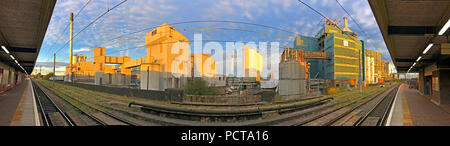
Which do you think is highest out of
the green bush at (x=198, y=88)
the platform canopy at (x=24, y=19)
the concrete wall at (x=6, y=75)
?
the platform canopy at (x=24, y=19)

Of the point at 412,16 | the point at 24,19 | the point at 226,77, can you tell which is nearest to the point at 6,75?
the point at 24,19

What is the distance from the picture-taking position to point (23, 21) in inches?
250

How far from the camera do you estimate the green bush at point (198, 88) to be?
10.6 metres

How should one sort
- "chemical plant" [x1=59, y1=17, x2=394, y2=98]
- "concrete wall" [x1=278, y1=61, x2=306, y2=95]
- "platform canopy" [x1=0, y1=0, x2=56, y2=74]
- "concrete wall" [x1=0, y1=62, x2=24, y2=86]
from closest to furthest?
"platform canopy" [x1=0, y1=0, x2=56, y2=74] < "concrete wall" [x1=278, y1=61, x2=306, y2=95] < "chemical plant" [x1=59, y1=17, x2=394, y2=98] < "concrete wall" [x1=0, y1=62, x2=24, y2=86]

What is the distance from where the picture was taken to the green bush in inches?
417

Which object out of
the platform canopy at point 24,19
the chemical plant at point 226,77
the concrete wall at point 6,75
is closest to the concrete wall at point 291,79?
the chemical plant at point 226,77

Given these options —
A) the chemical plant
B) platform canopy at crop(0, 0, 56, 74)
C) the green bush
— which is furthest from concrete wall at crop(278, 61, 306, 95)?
platform canopy at crop(0, 0, 56, 74)

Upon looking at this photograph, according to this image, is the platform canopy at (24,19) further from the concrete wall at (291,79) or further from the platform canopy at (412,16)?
the concrete wall at (291,79)

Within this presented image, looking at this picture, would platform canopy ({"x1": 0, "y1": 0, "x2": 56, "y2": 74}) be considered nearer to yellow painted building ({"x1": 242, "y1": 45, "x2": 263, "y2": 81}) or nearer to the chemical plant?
the chemical plant

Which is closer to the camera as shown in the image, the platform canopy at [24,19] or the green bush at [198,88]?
the platform canopy at [24,19]

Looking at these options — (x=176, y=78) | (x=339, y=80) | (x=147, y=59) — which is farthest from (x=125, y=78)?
(x=339, y=80)

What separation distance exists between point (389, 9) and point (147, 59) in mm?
17068

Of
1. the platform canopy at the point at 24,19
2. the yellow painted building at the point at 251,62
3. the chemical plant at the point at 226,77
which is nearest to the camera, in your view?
the platform canopy at the point at 24,19

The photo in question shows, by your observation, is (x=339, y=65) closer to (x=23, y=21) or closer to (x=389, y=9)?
(x=389, y=9)
